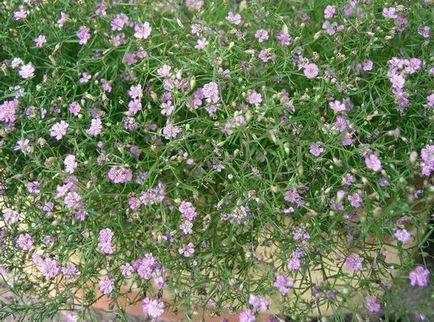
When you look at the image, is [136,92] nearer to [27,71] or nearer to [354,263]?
[27,71]

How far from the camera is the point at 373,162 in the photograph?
121 cm

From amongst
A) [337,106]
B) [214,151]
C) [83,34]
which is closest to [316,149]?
[337,106]

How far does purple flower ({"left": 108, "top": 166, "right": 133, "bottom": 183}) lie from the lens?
1.27 metres

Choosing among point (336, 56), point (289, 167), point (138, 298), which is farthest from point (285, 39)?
point (138, 298)

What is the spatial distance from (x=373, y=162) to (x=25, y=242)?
781 mm

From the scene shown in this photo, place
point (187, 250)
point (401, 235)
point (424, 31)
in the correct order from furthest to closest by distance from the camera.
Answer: point (424, 31), point (187, 250), point (401, 235)

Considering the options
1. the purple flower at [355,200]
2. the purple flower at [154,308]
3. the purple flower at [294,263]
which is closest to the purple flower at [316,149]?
the purple flower at [355,200]

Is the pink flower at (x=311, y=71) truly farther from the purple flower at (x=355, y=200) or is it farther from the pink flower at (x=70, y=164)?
the pink flower at (x=70, y=164)

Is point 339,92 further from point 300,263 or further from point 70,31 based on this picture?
point 70,31

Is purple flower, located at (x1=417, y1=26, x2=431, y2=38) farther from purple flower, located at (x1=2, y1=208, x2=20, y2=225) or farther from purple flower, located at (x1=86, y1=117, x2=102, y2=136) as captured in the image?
purple flower, located at (x1=2, y1=208, x2=20, y2=225)

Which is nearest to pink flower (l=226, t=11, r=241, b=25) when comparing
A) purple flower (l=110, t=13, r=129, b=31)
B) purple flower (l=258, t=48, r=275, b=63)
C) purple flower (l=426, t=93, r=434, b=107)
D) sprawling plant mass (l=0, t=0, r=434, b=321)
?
sprawling plant mass (l=0, t=0, r=434, b=321)

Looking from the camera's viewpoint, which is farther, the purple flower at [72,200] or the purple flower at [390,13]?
the purple flower at [390,13]

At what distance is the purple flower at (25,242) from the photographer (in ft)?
4.38

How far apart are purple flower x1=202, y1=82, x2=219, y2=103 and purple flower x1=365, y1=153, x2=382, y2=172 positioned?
0.34 metres
